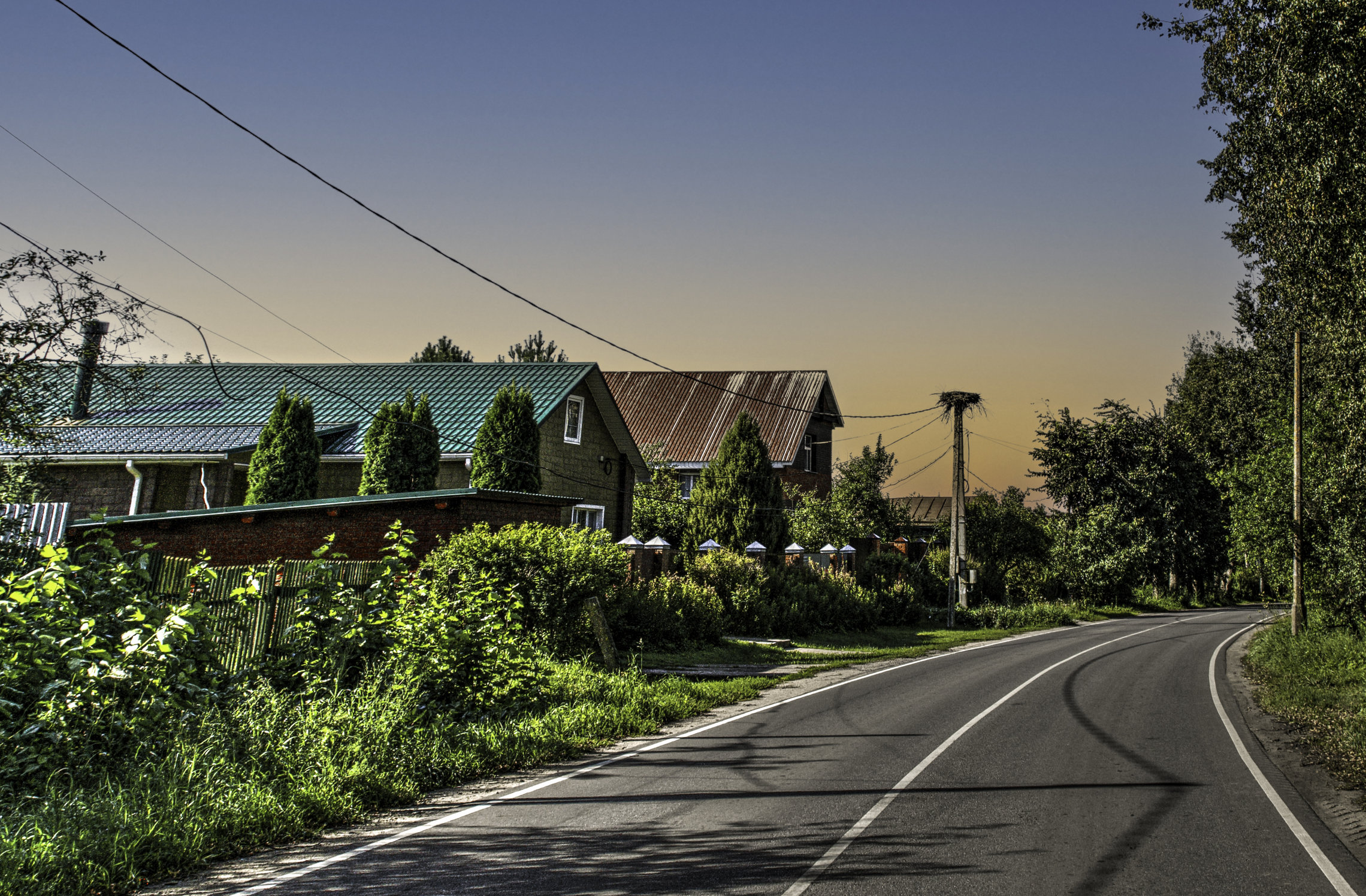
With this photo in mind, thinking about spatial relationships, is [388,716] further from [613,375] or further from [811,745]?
[613,375]

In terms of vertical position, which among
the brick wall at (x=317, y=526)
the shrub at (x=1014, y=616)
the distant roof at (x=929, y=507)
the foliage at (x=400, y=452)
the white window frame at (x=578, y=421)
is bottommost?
the shrub at (x=1014, y=616)


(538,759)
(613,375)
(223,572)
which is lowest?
(538,759)

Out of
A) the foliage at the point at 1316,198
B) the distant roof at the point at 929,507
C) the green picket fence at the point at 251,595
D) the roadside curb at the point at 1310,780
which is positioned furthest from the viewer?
the distant roof at the point at 929,507

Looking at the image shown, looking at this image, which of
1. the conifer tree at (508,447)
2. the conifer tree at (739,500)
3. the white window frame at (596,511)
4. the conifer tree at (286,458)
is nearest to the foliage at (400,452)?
the conifer tree at (508,447)

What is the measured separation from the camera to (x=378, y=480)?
2489 centimetres

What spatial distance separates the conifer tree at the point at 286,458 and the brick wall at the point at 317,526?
5920 mm

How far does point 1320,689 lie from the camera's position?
1596 cm

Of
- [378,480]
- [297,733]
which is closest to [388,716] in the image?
[297,733]

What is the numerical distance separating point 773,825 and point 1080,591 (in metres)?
46.4

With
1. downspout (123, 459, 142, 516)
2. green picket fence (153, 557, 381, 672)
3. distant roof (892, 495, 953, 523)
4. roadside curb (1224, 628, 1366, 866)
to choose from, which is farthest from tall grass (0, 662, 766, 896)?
distant roof (892, 495, 953, 523)

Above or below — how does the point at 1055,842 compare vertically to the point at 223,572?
below

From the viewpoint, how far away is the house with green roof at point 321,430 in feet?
82.6

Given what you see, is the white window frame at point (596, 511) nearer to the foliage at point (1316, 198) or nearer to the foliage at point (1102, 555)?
the foliage at point (1316, 198)

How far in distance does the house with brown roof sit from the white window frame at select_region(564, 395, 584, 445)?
13.6 metres
